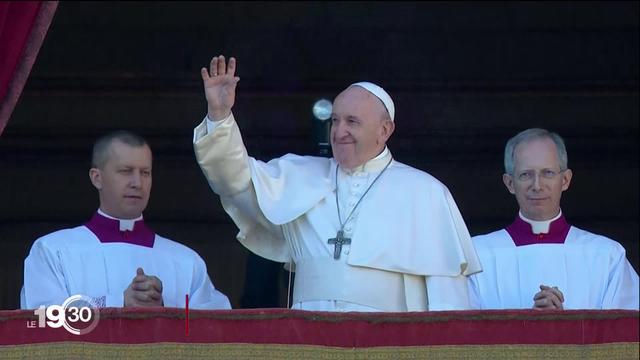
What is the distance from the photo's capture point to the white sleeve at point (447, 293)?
209 inches

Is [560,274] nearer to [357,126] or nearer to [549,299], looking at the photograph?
[549,299]

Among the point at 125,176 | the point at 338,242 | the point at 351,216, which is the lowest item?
the point at 338,242

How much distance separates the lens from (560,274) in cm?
605

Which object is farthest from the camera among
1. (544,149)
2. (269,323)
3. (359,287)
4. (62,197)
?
(62,197)

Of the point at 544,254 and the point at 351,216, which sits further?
the point at 544,254

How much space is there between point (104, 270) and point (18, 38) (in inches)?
67.6

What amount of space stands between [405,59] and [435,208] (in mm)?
2870

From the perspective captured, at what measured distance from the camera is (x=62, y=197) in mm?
8172

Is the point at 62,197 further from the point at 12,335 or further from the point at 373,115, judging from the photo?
the point at 12,335

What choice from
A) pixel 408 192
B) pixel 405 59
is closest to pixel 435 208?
pixel 408 192

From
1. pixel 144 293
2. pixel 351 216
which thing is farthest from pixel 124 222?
pixel 351 216

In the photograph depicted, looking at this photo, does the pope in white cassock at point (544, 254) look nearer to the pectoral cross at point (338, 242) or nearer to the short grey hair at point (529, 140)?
the short grey hair at point (529, 140)

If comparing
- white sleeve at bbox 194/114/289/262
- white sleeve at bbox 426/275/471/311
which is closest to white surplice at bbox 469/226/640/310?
white sleeve at bbox 426/275/471/311

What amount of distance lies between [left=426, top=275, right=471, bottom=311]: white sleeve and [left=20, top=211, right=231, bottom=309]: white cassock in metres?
1.03
